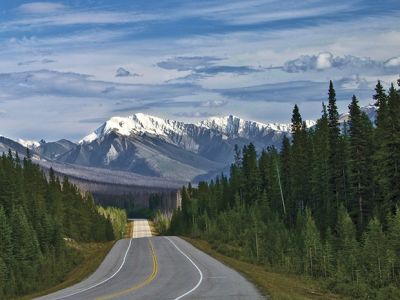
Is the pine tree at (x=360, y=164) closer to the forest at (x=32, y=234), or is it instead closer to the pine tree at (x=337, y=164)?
the pine tree at (x=337, y=164)

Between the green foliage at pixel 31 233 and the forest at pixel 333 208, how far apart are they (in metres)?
22.7

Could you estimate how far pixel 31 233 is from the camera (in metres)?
84.7

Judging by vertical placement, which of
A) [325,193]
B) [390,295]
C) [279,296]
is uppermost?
[325,193]

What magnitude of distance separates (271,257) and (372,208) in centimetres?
1209

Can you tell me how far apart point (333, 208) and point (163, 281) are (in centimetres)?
3844

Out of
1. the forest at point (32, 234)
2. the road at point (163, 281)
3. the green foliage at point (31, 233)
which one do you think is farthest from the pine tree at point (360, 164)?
the green foliage at point (31, 233)

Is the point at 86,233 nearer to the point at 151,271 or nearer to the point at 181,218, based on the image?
the point at 181,218

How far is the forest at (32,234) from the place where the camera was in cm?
7375

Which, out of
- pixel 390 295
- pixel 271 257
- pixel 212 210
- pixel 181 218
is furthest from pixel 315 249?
pixel 181 218

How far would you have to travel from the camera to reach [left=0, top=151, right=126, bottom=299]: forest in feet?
242

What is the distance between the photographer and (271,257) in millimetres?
63312

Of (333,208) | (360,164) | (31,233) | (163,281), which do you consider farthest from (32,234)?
(163,281)

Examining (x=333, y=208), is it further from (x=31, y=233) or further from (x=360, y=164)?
(x=31, y=233)

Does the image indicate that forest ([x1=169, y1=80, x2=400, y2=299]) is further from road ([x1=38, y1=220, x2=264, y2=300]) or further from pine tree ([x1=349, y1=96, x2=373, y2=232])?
road ([x1=38, y1=220, x2=264, y2=300])
